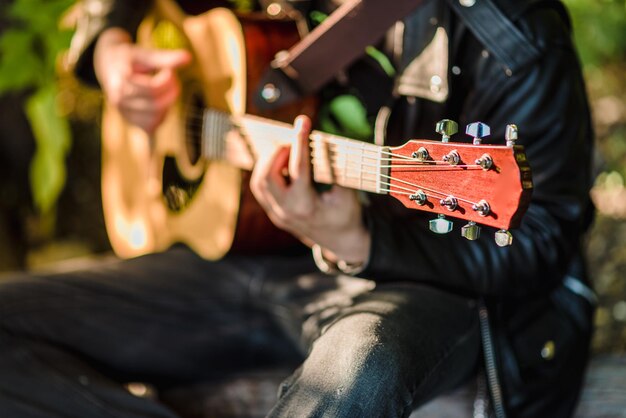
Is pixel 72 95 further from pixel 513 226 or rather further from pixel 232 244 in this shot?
pixel 513 226

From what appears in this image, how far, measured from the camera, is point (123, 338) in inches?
56.0

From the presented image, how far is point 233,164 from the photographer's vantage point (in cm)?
136

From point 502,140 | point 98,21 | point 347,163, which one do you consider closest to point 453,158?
point 347,163

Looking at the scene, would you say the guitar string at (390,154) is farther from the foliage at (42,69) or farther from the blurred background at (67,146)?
the foliage at (42,69)

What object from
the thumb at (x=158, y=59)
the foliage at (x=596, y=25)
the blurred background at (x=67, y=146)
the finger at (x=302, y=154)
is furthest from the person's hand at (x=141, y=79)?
the foliage at (x=596, y=25)

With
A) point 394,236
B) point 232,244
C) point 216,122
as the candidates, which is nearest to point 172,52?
point 216,122

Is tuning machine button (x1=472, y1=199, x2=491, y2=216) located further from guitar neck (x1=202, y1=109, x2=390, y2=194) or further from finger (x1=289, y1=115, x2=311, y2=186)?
finger (x1=289, y1=115, x2=311, y2=186)

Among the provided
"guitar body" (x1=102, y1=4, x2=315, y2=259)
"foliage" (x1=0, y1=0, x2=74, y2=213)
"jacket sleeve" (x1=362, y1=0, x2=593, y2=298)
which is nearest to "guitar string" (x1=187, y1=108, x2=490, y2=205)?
"jacket sleeve" (x1=362, y1=0, x2=593, y2=298)

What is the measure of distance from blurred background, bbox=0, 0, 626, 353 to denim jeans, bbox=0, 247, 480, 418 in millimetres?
681

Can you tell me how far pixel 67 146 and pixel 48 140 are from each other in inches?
2.4

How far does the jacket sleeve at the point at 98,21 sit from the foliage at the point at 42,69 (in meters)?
0.32

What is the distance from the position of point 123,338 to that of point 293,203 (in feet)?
1.84

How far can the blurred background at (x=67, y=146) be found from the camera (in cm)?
191

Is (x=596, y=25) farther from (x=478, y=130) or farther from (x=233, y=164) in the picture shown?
(x=478, y=130)
